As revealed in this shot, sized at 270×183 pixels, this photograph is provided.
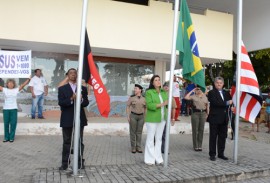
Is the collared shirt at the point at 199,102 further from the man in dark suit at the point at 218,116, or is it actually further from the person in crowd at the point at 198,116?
the man in dark suit at the point at 218,116

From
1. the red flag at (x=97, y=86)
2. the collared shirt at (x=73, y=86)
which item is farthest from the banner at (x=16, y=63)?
the red flag at (x=97, y=86)

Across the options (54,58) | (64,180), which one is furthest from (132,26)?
(64,180)

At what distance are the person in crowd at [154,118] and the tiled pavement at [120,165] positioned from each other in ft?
0.96

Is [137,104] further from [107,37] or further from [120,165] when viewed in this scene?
[107,37]

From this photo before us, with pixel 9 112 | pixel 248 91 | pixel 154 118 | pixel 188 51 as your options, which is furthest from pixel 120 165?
pixel 9 112

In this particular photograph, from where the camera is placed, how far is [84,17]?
5766 millimetres

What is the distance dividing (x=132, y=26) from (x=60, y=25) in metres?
2.51

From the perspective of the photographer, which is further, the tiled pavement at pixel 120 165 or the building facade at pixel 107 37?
the building facade at pixel 107 37

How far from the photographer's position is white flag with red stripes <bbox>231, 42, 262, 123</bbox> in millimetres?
7090

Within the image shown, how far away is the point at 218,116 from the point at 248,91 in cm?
90

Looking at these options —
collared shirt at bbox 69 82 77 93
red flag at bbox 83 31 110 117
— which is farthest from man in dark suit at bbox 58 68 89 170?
red flag at bbox 83 31 110 117

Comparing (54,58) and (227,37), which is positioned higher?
(227,37)

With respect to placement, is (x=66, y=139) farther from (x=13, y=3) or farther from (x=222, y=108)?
(x=13, y=3)

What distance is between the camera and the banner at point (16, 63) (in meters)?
7.78
